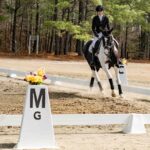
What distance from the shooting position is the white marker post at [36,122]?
8.30 m

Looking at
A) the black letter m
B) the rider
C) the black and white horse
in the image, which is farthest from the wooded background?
the black letter m

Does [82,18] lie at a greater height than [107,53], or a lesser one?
lesser

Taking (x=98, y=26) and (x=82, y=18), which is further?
(x=82, y=18)

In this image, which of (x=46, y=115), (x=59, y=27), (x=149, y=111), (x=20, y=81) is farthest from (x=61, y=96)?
(x=59, y=27)

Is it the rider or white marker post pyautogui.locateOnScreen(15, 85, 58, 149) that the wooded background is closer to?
the rider

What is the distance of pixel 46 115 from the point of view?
8.48 m

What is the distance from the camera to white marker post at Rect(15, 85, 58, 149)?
830 cm

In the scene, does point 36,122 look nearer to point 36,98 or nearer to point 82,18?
point 36,98

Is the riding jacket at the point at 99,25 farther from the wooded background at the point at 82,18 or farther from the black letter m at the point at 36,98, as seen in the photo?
the wooded background at the point at 82,18

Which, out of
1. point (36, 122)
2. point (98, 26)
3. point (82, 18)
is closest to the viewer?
point (36, 122)

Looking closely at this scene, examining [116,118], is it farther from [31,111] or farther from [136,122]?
[31,111]

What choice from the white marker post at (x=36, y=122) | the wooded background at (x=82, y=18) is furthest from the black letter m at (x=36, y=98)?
the wooded background at (x=82, y=18)

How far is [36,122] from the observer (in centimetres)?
840

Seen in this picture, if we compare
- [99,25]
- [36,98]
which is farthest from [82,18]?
[36,98]
